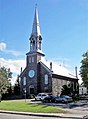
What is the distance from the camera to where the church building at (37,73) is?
225 feet

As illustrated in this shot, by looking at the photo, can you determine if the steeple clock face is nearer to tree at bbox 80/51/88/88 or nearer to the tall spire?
the tall spire

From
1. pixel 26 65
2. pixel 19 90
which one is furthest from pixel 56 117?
pixel 19 90

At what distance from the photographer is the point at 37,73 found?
69750mm

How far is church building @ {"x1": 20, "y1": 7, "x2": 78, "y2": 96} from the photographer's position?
68688mm

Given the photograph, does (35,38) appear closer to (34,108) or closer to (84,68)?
(84,68)

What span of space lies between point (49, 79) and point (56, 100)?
2144 centimetres

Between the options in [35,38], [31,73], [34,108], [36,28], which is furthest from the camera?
[36,28]

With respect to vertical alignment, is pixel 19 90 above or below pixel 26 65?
below

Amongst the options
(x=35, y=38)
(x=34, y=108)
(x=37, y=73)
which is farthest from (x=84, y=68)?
(x=35, y=38)

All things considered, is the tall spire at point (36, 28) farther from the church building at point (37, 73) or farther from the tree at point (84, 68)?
the tree at point (84, 68)

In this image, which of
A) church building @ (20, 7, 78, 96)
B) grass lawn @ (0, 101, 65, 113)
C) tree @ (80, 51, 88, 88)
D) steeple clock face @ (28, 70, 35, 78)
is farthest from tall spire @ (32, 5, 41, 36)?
grass lawn @ (0, 101, 65, 113)

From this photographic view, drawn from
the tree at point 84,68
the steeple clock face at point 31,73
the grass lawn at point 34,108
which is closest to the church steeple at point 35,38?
the steeple clock face at point 31,73

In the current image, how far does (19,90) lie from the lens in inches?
3039

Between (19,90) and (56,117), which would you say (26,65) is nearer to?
(19,90)
